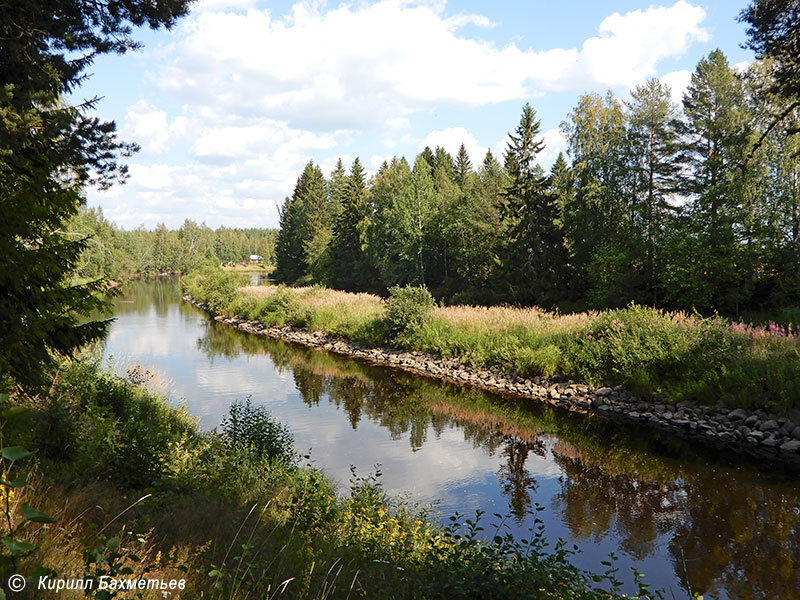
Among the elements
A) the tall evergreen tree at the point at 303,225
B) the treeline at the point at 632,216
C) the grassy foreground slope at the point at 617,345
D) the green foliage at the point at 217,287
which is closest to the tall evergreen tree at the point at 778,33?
the treeline at the point at 632,216

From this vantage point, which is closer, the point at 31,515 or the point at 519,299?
the point at 31,515

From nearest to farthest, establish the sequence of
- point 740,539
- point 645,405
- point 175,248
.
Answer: point 740,539 < point 645,405 < point 175,248

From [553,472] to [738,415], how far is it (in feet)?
19.3

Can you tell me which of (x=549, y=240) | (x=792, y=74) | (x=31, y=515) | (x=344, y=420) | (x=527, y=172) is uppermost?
(x=527, y=172)

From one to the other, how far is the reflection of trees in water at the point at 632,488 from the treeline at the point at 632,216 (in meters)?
7.88

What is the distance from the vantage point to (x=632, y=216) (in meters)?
31.2

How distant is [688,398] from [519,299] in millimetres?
19036

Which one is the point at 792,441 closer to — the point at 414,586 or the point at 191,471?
the point at 414,586

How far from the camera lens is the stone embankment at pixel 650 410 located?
12484 millimetres

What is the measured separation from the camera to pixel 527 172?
35.2 meters

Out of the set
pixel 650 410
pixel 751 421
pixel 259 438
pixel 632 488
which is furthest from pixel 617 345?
pixel 259 438

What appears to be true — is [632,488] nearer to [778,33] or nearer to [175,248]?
[778,33]

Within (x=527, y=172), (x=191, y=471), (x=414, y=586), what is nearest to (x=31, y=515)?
(x=414, y=586)

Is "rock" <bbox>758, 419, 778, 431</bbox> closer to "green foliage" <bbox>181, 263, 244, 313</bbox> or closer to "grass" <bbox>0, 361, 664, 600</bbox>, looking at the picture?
"grass" <bbox>0, 361, 664, 600</bbox>
